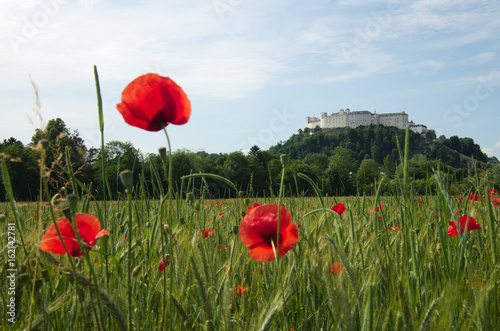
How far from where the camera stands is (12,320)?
882 millimetres

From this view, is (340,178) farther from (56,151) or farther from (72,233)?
(56,151)

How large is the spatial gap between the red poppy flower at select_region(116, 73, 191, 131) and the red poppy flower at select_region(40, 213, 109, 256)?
29 cm

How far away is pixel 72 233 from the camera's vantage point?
96cm

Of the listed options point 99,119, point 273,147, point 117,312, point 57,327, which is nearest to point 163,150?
point 99,119

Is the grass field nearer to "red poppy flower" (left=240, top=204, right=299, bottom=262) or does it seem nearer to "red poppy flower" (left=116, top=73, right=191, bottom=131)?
"red poppy flower" (left=240, top=204, right=299, bottom=262)

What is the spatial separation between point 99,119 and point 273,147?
107 metres

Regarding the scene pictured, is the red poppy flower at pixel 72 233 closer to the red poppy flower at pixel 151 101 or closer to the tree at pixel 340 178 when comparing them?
the red poppy flower at pixel 151 101

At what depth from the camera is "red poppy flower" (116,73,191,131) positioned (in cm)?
89

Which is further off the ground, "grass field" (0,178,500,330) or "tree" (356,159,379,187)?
"tree" (356,159,379,187)

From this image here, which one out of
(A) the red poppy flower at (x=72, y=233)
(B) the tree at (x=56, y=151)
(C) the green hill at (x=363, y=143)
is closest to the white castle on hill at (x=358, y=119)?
(C) the green hill at (x=363, y=143)

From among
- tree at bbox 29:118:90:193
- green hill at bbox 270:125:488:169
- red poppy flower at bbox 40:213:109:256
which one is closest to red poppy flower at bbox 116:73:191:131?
tree at bbox 29:118:90:193

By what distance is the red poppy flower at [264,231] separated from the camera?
100 centimetres

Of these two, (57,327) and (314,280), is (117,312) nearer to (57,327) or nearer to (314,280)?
(57,327)

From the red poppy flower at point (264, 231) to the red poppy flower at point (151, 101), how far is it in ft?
1.21
